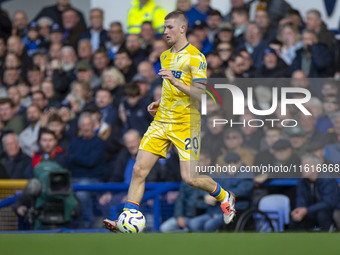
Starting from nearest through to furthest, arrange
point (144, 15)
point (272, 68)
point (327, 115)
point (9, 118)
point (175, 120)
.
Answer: point (175, 120)
point (327, 115)
point (272, 68)
point (9, 118)
point (144, 15)

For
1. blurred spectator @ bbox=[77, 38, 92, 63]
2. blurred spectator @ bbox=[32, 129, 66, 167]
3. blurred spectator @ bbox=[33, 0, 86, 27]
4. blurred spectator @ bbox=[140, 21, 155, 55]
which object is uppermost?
blurred spectator @ bbox=[33, 0, 86, 27]

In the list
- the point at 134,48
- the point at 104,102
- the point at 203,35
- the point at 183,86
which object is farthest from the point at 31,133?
the point at 183,86

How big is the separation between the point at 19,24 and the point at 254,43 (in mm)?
5657

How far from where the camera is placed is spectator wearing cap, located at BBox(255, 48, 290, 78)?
11211mm

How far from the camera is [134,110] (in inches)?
454

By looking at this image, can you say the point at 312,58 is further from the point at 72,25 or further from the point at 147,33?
the point at 72,25

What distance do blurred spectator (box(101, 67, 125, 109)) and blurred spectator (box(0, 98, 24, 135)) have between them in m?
1.58

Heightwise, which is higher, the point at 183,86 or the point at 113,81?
the point at 113,81

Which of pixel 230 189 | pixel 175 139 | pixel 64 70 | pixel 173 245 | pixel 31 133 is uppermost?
pixel 64 70

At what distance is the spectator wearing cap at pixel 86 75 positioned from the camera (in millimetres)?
13310

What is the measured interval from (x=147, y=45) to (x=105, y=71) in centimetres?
95

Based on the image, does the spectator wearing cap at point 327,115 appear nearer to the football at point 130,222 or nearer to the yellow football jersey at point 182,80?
the yellow football jersey at point 182,80

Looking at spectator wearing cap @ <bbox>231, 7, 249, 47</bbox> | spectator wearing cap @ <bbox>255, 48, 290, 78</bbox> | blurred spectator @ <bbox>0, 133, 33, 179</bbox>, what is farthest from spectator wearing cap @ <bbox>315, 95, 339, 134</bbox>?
blurred spectator @ <bbox>0, 133, 33, 179</bbox>

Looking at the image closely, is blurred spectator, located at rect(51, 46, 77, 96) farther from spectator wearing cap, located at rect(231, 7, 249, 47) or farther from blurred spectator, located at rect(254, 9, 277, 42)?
blurred spectator, located at rect(254, 9, 277, 42)
